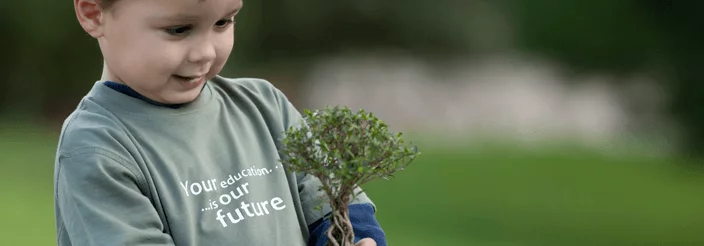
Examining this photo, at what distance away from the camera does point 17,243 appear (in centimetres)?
684

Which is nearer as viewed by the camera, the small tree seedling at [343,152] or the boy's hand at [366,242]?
the small tree seedling at [343,152]

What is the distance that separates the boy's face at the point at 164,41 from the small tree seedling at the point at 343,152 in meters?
0.25

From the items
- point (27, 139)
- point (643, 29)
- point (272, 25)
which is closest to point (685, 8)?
point (643, 29)

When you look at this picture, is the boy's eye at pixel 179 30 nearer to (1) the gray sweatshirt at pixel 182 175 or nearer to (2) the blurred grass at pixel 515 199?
(1) the gray sweatshirt at pixel 182 175

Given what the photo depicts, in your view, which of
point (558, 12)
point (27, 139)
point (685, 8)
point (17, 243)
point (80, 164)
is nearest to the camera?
point (80, 164)

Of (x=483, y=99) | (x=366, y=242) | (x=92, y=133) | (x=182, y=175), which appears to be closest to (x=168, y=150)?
(x=182, y=175)

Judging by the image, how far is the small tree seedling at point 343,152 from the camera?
6.59 feet

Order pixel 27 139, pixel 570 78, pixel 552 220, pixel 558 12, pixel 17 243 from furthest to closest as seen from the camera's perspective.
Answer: pixel 27 139 < pixel 570 78 < pixel 558 12 < pixel 552 220 < pixel 17 243

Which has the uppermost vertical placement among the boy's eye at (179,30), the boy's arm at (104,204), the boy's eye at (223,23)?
the boy's eye at (223,23)

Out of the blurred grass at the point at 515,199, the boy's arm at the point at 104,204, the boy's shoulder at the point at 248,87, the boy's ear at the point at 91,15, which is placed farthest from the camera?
the blurred grass at the point at 515,199

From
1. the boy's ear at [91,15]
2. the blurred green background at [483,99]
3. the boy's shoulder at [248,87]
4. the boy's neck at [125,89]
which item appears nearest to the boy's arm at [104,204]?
the boy's neck at [125,89]

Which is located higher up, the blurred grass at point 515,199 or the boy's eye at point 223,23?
the boy's eye at point 223,23

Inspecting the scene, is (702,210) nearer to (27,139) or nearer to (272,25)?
(272,25)

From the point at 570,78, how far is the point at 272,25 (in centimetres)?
387
